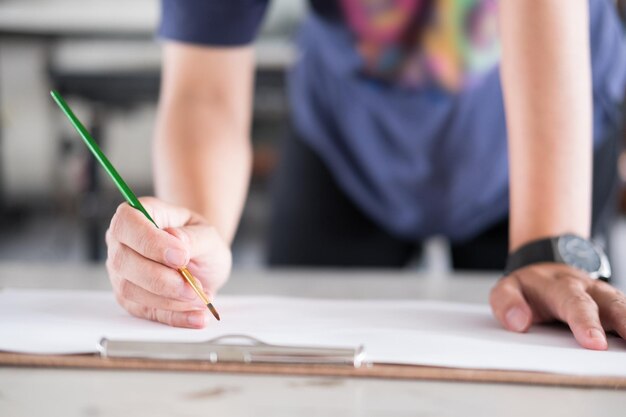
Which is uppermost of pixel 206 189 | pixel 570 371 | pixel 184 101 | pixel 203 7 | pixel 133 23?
pixel 133 23

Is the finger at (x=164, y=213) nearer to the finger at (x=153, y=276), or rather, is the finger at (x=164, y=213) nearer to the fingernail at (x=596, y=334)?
the finger at (x=153, y=276)

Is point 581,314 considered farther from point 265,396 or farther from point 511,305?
point 265,396

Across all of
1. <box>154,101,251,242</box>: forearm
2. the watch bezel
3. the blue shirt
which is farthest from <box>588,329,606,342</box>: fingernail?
the blue shirt

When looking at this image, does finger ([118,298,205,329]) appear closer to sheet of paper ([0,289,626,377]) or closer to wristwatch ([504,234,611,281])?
sheet of paper ([0,289,626,377])

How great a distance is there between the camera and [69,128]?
464 cm

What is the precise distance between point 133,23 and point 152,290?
4001 mm

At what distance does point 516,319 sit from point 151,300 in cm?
31

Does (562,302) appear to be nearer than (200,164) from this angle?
Yes

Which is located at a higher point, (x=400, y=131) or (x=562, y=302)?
(x=400, y=131)

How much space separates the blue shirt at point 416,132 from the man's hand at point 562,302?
53cm

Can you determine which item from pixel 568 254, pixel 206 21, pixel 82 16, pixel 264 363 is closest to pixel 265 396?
pixel 264 363

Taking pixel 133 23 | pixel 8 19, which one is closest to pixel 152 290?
pixel 133 23

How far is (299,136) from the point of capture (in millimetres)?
1281

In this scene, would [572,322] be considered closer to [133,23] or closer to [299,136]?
[299,136]
